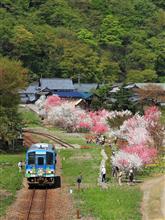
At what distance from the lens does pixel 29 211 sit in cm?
2603

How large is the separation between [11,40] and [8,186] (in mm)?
88871

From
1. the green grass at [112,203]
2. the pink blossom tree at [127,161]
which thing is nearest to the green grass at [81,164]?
the pink blossom tree at [127,161]

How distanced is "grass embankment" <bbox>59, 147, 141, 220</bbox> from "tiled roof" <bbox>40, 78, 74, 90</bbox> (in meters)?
59.1

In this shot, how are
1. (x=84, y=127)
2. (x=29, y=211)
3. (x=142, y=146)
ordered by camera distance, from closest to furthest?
(x=29, y=211) < (x=142, y=146) < (x=84, y=127)

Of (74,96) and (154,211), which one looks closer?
(154,211)

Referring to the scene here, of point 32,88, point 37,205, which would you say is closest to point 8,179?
point 37,205

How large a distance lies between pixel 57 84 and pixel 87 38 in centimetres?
3715

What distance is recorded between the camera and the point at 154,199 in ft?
97.0

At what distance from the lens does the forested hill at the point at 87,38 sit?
380ft

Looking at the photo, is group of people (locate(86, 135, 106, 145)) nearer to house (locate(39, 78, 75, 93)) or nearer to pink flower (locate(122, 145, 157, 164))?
pink flower (locate(122, 145, 157, 164))

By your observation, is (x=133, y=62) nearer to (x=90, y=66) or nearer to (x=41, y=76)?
(x=90, y=66)

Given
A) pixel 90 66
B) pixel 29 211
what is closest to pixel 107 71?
pixel 90 66

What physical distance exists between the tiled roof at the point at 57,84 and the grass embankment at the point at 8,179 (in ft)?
181

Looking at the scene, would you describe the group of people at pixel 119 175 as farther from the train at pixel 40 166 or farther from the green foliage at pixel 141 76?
the green foliage at pixel 141 76
